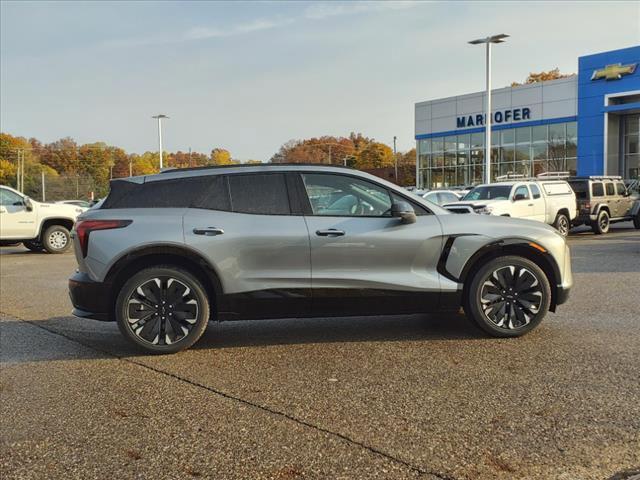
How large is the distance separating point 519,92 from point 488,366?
44.9 meters

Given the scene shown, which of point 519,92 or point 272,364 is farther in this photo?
point 519,92

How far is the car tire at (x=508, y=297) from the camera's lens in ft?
19.4

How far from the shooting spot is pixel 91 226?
5668mm

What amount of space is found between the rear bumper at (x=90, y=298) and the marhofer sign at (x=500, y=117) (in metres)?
44.6

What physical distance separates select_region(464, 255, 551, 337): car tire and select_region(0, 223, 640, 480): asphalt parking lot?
0.60 ft

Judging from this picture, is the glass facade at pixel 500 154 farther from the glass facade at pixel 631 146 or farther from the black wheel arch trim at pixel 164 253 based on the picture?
the black wheel arch trim at pixel 164 253

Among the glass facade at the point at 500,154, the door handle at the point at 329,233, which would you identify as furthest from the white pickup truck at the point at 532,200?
the glass facade at the point at 500,154

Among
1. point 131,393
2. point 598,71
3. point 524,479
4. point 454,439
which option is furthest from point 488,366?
point 598,71

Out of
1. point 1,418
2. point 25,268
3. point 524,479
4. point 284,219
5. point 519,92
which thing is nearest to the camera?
→ point 524,479

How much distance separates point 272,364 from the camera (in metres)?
5.34

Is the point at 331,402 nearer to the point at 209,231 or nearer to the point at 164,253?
the point at 209,231

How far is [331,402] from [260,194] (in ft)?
7.50

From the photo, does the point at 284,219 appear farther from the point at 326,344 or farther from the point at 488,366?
the point at 488,366

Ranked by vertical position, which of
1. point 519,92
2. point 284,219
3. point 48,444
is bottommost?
point 48,444
